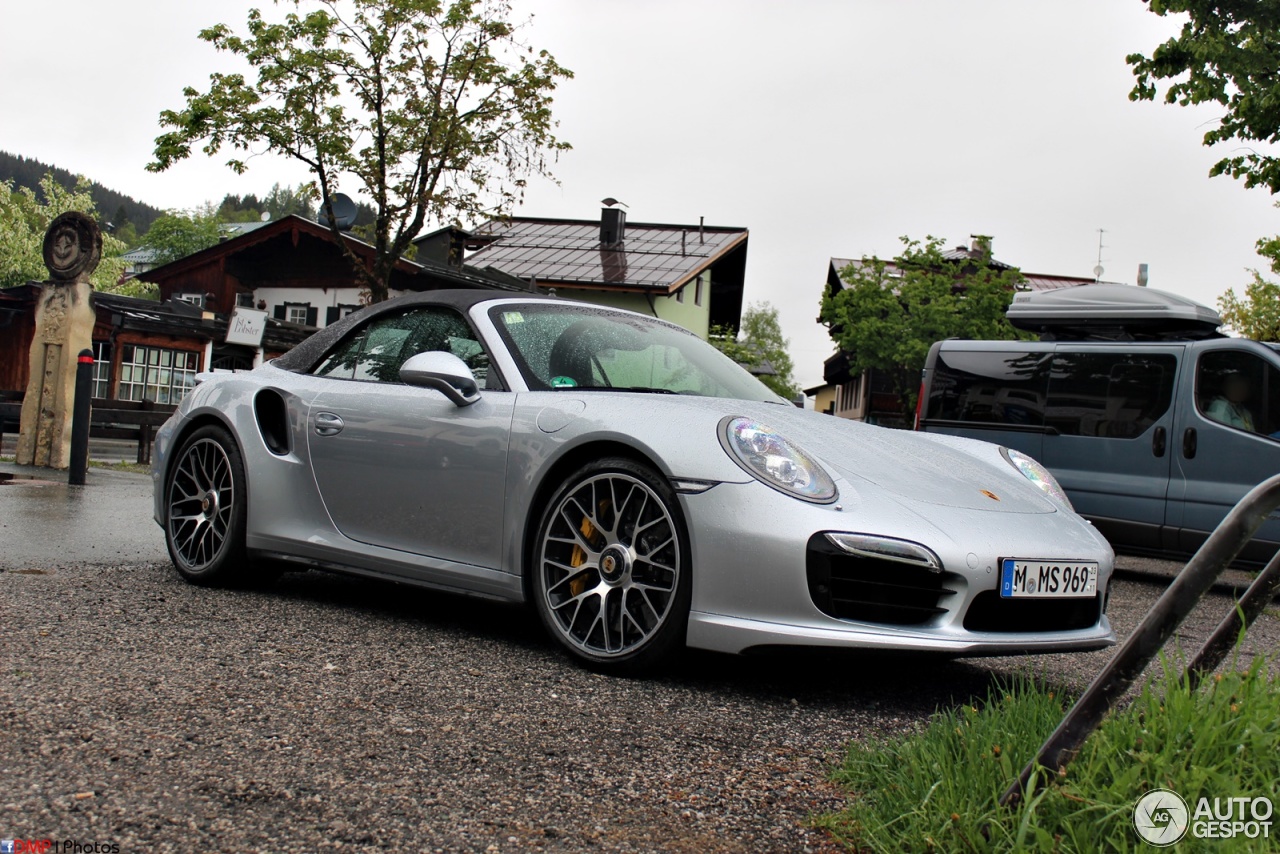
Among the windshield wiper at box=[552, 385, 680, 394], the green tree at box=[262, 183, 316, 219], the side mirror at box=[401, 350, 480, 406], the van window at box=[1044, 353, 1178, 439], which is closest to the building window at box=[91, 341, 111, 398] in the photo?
the van window at box=[1044, 353, 1178, 439]

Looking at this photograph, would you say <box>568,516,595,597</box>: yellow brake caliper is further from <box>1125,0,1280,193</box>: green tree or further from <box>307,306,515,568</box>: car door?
<box>1125,0,1280,193</box>: green tree

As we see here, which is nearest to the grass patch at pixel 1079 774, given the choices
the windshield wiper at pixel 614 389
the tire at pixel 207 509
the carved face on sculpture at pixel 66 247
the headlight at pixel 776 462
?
the headlight at pixel 776 462

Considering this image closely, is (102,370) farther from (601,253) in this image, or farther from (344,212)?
(601,253)

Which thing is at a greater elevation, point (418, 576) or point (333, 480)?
point (333, 480)

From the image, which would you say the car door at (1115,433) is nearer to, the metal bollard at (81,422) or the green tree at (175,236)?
the metal bollard at (81,422)

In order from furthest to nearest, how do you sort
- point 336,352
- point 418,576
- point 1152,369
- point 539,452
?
point 1152,369 < point 336,352 < point 418,576 < point 539,452

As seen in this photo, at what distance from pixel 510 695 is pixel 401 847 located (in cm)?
122

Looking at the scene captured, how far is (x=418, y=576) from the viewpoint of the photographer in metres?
4.40

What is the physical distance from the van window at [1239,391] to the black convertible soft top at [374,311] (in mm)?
5809

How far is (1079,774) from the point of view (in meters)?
2.13

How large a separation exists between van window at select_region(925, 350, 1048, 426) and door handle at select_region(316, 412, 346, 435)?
6.59 metres

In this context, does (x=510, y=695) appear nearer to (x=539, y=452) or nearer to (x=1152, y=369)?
(x=539, y=452)

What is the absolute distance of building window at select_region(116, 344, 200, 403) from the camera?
87.5 ft

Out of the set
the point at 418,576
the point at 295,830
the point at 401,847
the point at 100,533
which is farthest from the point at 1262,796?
the point at 100,533
